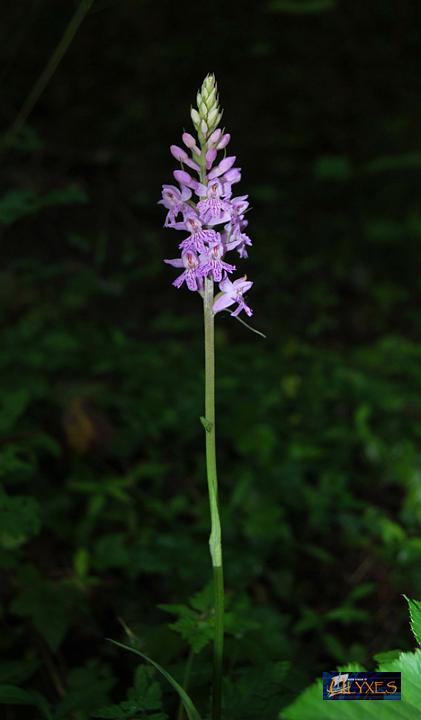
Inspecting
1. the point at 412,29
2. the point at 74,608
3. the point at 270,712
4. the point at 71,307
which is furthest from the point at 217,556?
the point at 412,29

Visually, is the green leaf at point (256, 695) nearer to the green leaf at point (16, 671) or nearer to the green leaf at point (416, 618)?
the green leaf at point (416, 618)

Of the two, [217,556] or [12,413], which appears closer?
[217,556]

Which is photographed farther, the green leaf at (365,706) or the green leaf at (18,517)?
the green leaf at (18,517)

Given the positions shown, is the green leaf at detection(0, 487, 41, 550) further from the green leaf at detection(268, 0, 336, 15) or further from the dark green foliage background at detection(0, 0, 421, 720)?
the green leaf at detection(268, 0, 336, 15)

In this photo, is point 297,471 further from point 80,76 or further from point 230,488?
point 80,76

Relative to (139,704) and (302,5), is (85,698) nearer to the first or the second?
(139,704)
